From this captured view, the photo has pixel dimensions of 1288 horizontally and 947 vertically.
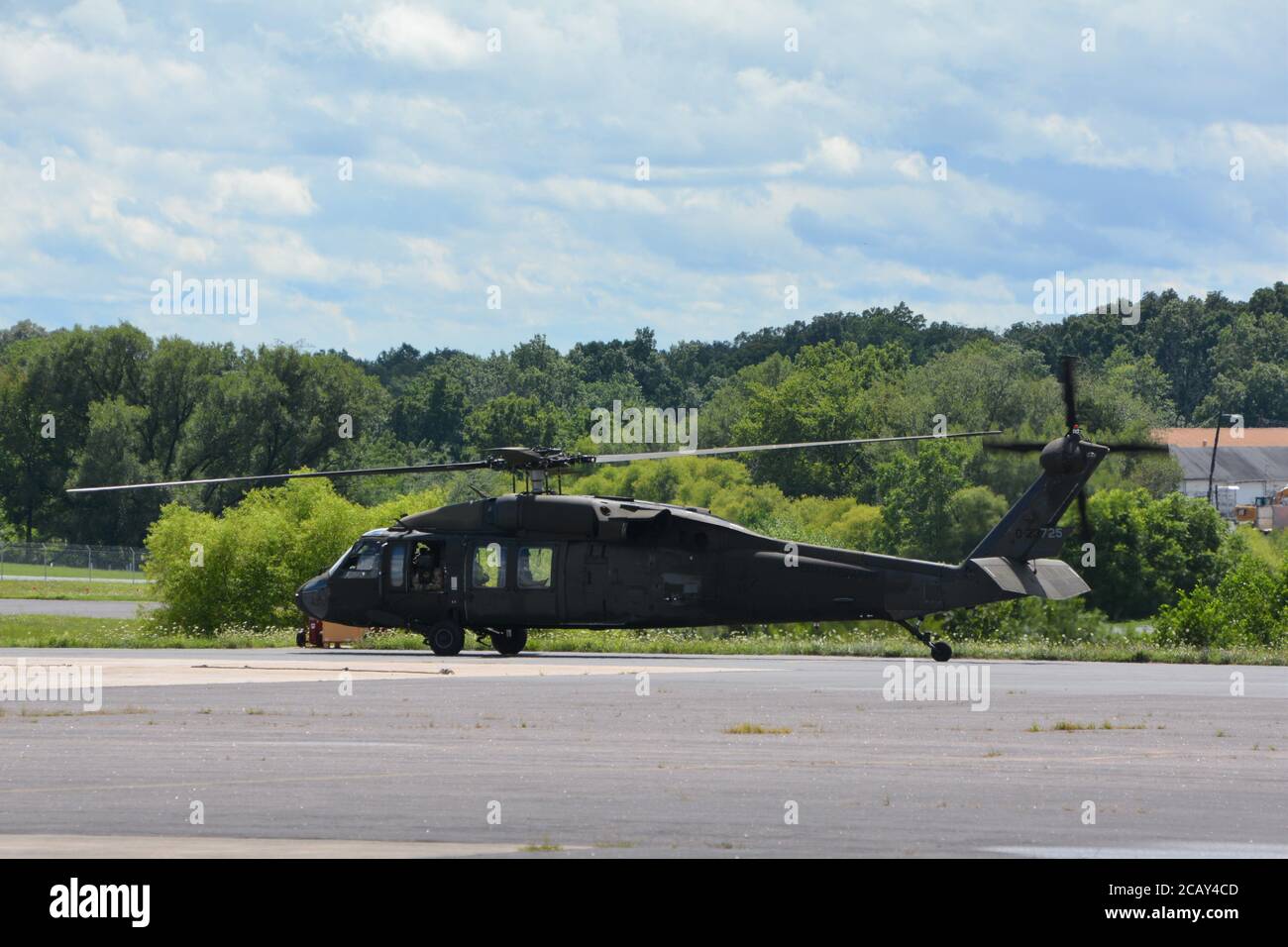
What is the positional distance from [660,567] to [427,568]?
209 inches

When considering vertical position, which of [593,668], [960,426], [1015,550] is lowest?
[593,668]

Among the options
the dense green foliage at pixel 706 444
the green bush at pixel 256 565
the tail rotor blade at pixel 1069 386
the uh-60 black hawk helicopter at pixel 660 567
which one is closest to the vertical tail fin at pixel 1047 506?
the uh-60 black hawk helicopter at pixel 660 567

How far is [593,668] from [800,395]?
11148 centimetres

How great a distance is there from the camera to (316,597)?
131 feet

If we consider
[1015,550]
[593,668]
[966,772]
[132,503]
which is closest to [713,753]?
[966,772]

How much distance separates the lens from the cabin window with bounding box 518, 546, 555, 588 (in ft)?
123

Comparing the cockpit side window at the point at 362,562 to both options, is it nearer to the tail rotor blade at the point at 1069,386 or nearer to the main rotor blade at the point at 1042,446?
the main rotor blade at the point at 1042,446

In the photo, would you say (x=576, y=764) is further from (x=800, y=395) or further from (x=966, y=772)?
(x=800, y=395)

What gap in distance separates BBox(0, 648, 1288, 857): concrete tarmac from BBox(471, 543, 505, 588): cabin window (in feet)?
26.8

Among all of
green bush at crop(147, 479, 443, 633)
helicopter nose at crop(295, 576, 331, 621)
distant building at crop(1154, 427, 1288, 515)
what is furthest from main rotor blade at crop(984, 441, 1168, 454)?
distant building at crop(1154, 427, 1288, 515)

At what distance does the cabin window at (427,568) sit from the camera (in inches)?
1510

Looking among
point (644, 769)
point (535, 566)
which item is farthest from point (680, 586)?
point (644, 769)
